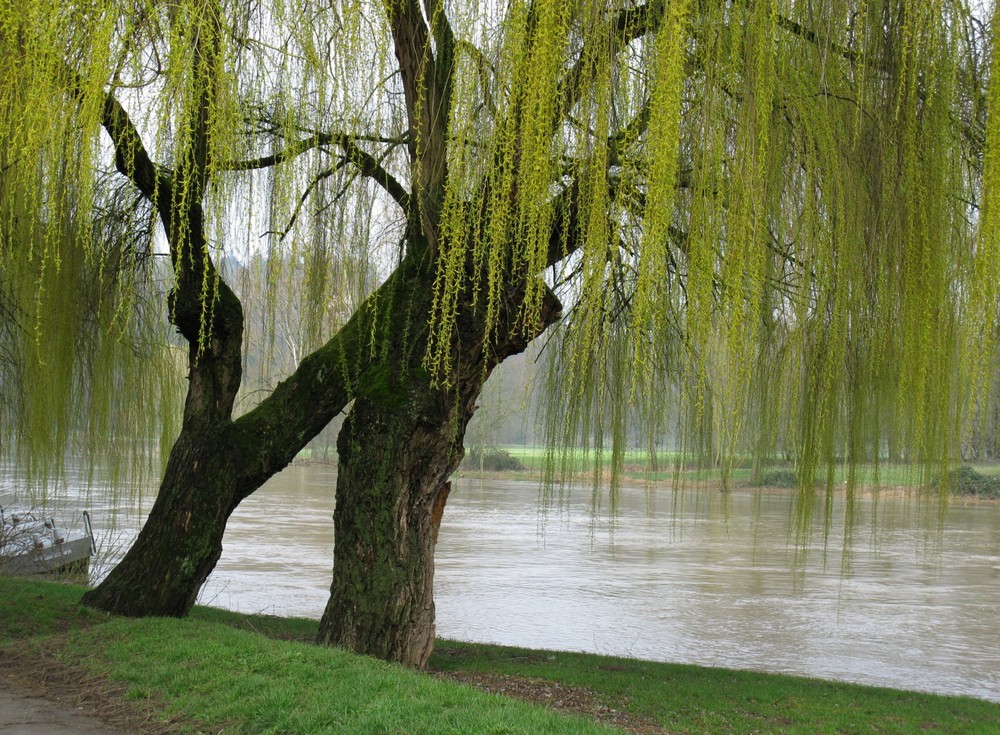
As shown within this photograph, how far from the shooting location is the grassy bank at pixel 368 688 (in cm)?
438

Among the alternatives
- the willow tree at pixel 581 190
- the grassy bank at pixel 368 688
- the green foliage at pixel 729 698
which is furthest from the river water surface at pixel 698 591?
the willow tree at pixel 581 190

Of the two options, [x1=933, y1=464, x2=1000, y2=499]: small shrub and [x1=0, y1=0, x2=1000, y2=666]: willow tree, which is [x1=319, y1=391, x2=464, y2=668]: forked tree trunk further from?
[x1=933, y1=464, x2=1000, y2=499]: small shrub

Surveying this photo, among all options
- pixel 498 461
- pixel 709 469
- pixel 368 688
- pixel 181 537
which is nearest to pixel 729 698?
pixel 709 469

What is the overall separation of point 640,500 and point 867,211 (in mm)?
30239

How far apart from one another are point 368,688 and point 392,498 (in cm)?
187

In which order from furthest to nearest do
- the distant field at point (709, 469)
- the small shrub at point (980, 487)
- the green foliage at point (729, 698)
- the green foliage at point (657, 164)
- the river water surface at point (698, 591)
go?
the small shrub at point (980, 487), the river water surface at point (698, 591), the green foliage at point (729, 698), the distant field at point (709, 469), the green foliage at point (657, 164)

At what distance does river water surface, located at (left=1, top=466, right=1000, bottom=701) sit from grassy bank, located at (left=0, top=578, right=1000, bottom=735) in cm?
106

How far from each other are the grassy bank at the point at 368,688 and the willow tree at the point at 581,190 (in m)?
1.10

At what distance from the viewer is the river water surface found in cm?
1067

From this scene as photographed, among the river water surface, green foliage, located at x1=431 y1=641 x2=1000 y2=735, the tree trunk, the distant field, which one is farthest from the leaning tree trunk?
the river water surface

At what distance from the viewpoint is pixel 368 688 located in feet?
15.2

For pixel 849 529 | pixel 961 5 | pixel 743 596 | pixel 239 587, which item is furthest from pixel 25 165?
pixel 743 596

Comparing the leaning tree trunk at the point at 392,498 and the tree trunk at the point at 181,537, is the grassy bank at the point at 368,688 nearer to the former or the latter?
the tree trunk at the point at 181,537

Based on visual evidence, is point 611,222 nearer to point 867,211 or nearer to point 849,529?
point 867,211
